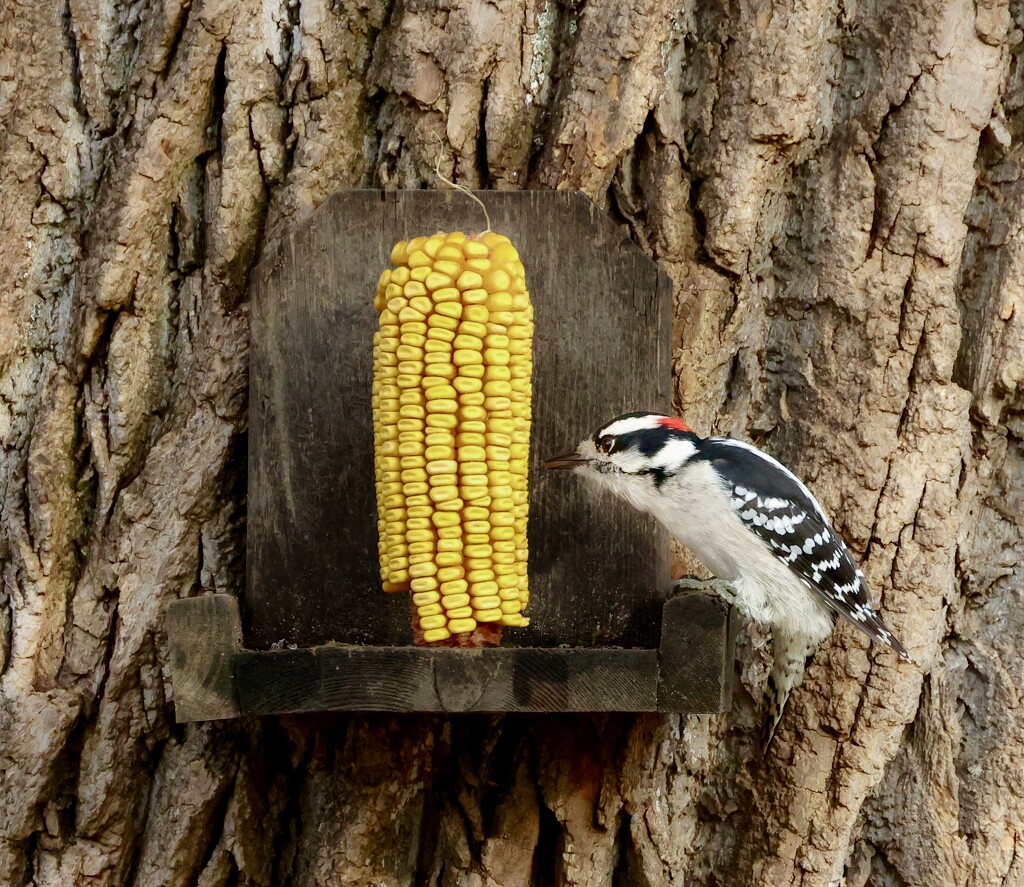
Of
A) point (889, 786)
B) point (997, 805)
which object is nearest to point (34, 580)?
point (889, 786)

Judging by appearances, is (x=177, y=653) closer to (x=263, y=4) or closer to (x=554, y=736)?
(x=554, y=736)

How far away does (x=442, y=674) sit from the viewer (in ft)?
8.62

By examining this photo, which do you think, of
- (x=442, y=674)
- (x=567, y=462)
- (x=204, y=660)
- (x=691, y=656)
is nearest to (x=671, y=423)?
(x=567, y=462)

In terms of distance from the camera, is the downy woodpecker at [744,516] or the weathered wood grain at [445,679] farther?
the downy woodpecker at [744,516]

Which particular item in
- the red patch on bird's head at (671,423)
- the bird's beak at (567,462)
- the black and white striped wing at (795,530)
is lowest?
the black and white striped wing at (795,530)

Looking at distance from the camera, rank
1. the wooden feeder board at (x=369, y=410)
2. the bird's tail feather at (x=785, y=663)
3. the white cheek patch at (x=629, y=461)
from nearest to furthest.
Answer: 1. the white cheek patch at (x=629, y=461)
2. the wooden feeder board at (x=369, y=410)
3. the bird's tail feather at (x=785, y=663)

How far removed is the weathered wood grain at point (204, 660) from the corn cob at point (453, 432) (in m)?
0.39

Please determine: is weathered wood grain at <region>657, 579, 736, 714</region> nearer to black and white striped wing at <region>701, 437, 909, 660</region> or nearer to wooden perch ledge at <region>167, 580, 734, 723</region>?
wooden perch ledge at <region>167, 580, 734, 723</region>

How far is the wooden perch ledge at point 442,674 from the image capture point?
2633 mm

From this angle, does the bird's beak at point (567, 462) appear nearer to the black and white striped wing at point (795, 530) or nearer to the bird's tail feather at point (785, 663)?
the black and white striped wing at point (795, 530)

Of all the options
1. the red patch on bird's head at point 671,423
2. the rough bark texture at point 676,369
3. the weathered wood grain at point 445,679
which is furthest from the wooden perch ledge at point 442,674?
the rough bark texture at point 676,369

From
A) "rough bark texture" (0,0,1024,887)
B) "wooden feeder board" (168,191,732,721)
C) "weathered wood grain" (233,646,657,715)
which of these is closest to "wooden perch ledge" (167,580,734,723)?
"weathered wood grain" (233,646,657,715)

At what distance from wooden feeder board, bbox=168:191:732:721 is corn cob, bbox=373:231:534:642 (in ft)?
1.47

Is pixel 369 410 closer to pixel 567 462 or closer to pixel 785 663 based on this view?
pixel 567 462
